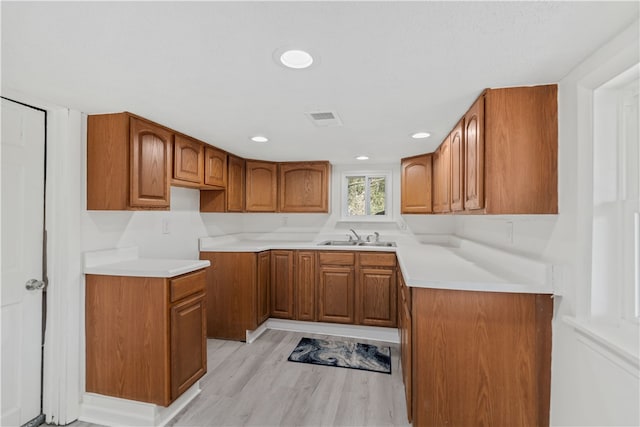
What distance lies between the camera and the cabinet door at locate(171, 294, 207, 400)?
1.85 metres

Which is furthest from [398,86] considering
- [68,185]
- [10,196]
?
[10,196]

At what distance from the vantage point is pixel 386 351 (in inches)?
109

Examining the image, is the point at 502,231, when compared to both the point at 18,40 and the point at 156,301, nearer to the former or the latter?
the point at 156,301

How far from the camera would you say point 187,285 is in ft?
6.46

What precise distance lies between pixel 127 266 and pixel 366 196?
2.75 metres

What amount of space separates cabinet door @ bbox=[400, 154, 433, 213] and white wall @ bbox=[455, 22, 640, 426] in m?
1.66

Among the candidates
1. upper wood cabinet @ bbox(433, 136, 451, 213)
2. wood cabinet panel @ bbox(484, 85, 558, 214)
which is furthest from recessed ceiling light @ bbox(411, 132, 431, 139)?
wood cabinet panel @ bbox(484, 85, 558, 214)

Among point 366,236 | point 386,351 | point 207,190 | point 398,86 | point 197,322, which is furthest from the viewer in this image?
point 366,236

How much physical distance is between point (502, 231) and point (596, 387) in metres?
1.09

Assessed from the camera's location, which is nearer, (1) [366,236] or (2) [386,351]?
(2) [386,351]

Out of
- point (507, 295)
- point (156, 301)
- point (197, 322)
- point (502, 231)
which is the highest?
point (502, 231)

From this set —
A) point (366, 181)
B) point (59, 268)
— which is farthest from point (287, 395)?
point (366, 181)

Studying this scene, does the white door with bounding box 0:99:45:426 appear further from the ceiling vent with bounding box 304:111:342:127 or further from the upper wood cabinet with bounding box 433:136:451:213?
the upper wood cabinet with bounding box 433:136:451:213

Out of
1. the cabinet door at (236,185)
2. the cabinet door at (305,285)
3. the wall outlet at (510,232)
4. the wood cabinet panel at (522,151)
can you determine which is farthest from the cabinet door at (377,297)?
the wood cabinet panel at (522,151)
